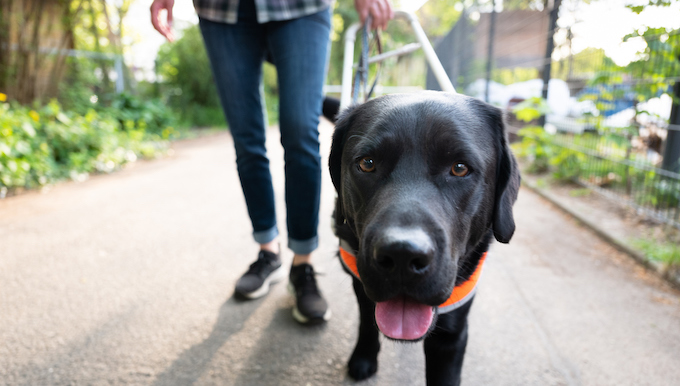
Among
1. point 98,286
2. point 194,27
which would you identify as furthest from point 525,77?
point 194,27

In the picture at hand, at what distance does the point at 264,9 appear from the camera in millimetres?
1979

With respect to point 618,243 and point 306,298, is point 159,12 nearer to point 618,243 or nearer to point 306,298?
point 306,298

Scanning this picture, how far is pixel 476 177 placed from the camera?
4.46ft

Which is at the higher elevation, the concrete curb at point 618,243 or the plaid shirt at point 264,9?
the plaid shirt at point 264,9

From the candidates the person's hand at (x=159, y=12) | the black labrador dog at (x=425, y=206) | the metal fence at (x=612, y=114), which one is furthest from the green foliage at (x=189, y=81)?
the black labrador dog at (x=425, y=206)

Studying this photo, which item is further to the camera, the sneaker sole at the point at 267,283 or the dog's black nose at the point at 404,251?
the sneaker sole at the point at 267,283

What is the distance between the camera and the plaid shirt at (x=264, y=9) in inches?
77.9

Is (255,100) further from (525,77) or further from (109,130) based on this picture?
(525,77)

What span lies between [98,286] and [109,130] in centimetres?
474

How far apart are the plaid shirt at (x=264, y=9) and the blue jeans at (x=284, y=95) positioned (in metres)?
0.04

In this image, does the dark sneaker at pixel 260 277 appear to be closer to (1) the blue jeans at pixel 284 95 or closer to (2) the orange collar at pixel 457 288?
(1) the blue jeans at pixel 284 95

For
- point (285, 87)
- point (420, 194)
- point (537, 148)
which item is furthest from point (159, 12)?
point (537, 148)

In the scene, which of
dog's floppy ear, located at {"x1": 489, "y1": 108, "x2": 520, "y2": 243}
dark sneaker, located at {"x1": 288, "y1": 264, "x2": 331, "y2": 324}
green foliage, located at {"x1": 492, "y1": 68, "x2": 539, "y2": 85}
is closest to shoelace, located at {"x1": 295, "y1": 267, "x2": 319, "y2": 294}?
dark sneaker, located at {"x1": 288, "y1": 264, "x2": 331, "y2": 324}

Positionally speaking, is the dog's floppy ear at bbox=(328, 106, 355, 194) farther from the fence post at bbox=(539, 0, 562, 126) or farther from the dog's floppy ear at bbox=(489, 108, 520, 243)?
the fence post at bbox=(539, 0, 562, 126)
